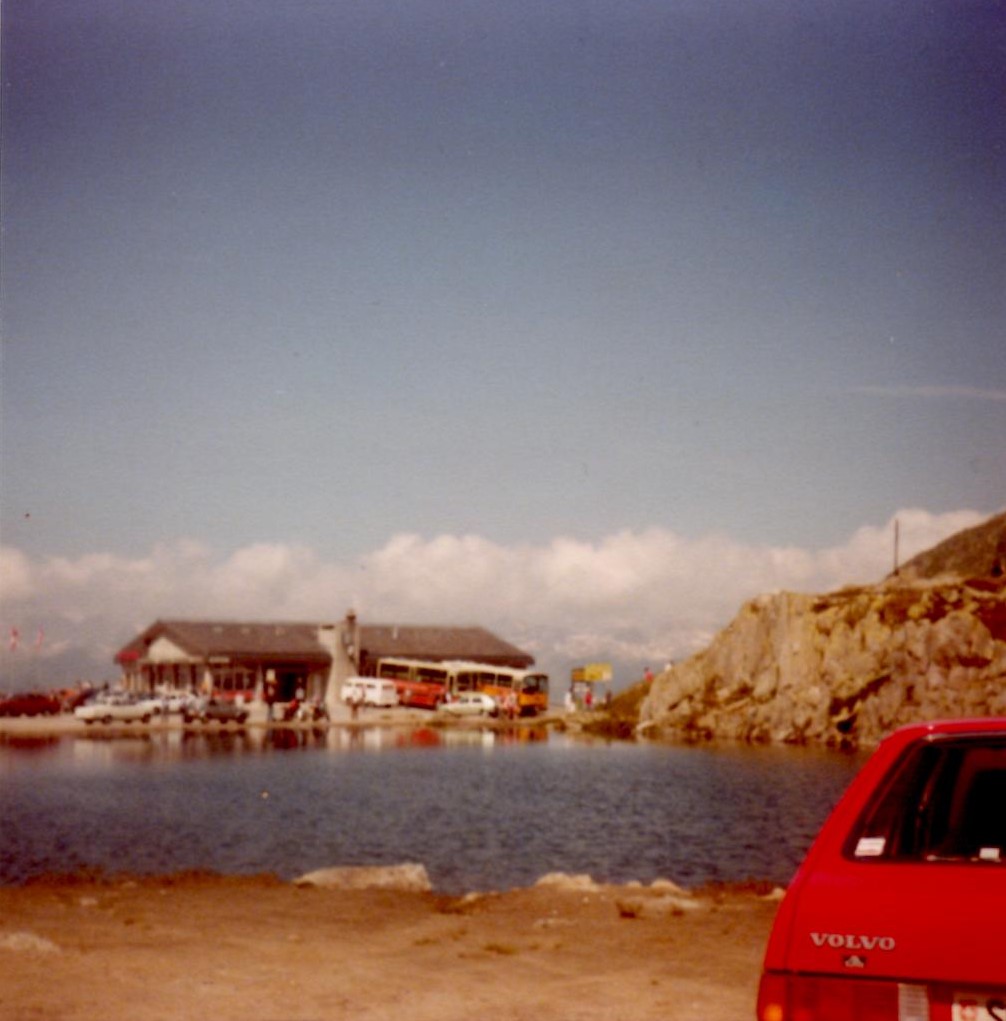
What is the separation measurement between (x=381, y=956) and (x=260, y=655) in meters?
91.3

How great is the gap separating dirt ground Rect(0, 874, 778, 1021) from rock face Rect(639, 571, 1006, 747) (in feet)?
188

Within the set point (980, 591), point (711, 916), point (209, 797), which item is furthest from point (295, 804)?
point (980, 591)

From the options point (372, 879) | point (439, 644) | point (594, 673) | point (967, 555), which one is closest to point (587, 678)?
point (594, 673)

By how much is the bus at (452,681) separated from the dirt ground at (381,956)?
87.1m

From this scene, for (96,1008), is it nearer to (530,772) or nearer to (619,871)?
(619,871)

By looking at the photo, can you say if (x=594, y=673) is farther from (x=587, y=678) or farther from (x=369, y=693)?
(x=369, y=693)

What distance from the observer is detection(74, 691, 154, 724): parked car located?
85.9m

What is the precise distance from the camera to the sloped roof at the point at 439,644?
111562 millimetres

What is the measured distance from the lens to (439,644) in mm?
115625

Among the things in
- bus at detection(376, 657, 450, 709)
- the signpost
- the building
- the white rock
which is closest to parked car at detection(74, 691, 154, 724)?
the building

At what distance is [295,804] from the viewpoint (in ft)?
151

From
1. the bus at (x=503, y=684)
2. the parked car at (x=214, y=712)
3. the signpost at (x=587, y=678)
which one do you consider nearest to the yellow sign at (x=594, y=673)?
the signpost at (x=587, y=678)

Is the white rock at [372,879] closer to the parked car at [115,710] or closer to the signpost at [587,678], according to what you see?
the parked car at [115,710]

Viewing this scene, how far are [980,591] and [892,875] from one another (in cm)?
8278
